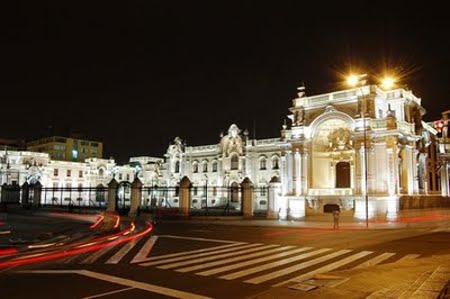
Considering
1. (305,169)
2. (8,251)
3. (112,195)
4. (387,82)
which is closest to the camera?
(8,251)

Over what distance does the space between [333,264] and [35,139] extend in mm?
103384

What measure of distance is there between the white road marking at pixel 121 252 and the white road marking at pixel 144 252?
0.47 meters

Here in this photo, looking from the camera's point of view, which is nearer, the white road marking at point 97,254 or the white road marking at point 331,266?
the white road marking at point 331,266

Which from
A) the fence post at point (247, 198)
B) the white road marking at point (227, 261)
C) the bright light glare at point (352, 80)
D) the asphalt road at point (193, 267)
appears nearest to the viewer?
the asphalt road at point (193, 267)

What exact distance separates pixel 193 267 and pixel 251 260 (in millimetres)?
2120

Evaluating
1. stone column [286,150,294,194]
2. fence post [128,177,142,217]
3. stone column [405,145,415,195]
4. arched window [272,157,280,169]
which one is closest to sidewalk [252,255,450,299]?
fence post [128,177,142,217]

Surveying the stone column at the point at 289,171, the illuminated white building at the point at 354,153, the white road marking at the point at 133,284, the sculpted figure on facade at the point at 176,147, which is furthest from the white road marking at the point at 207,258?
the sculpted figure on facade at the point at 176,147

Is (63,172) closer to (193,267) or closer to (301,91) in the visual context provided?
(301,91)

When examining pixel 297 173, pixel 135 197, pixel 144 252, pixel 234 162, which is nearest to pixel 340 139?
pixel 297 173

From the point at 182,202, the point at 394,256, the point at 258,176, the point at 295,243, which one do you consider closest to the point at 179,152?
the point at 258,176

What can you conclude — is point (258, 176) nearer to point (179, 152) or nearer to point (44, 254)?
point (179, 152)

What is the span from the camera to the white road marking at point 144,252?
43.2 feet

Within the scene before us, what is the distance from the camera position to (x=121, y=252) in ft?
48.3

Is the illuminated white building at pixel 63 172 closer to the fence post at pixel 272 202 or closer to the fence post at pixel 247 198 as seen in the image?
the fence post at pixel 247 198
